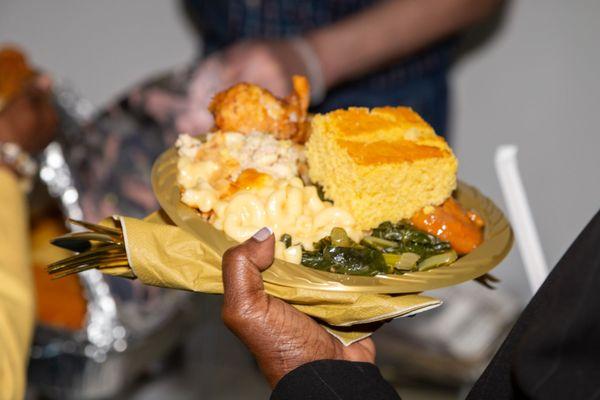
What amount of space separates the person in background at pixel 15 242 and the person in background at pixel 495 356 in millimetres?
369

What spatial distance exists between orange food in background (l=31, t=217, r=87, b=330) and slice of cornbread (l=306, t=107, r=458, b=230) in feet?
3.56

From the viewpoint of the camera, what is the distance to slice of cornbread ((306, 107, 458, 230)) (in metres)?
0.89

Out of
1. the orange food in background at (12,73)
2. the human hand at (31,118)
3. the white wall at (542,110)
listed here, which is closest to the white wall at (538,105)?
the white wall at (542,110)

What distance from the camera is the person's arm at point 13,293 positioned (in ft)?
3.39

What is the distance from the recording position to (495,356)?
76cm

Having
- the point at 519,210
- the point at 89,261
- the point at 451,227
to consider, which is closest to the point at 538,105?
the point at 519,210

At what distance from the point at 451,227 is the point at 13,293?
65cm

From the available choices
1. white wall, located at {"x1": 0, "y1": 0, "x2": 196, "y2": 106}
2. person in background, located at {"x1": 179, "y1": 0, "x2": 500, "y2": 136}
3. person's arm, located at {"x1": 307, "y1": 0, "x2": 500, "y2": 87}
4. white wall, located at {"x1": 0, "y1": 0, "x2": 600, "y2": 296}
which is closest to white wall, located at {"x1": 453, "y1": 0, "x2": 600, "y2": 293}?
white wall, located at {"x1": 0, "y1": 0, "x2": 600, "y2": 296}

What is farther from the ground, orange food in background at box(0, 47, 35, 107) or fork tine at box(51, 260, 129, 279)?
orange food in background at box(0, 47, 35, 107)

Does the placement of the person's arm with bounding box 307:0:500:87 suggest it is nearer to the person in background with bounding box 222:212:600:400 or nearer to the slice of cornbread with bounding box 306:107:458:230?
the slice of cornbread with bounding box 306:107:458:230

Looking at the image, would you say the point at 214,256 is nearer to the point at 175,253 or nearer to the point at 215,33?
the point at 175,253

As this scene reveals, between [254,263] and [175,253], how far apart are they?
12cm

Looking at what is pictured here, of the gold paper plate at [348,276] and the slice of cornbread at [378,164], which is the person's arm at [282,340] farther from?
the slice of cornbread at [378,164]

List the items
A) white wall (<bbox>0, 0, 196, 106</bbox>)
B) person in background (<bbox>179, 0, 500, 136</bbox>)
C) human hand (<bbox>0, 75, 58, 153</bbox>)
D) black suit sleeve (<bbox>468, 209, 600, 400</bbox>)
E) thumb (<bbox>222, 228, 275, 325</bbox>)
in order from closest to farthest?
black suit sleeve (<bbox>468, 209, 600, 400</bbox>) → thumb (<bbox>222, 228, 275, 325</bbox>) → human hand (<bbox>0, 75, 58, 153</bbox>) → person in background (<bbox>179, 0, 500, 136</bbox>) → white wall (<bbox>0, 0, 196, 106</bbox>)
